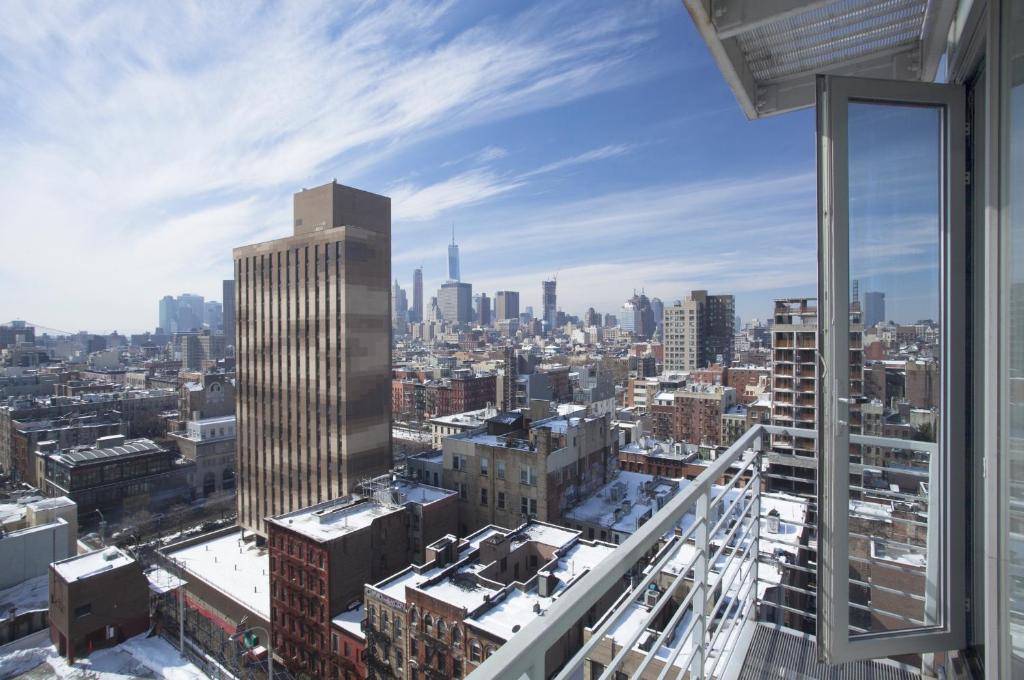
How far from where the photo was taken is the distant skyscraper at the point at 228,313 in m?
88.3

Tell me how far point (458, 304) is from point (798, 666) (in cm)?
15299

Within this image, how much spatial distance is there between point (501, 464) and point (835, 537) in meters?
14.6

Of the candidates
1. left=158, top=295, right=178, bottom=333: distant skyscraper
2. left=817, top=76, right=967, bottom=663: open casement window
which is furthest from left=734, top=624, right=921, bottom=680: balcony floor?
left=158, top=295, right=178, bottom=333: distant skyscraper

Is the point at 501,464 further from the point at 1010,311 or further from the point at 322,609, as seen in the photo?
the point at 1010,311

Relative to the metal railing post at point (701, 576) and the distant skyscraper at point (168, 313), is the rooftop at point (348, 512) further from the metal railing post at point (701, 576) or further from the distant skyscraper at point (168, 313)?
the distant skyscraper at point (168, 313)

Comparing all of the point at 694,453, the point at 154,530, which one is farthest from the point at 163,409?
the point at 694,453

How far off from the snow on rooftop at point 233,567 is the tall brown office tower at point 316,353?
1.06 m

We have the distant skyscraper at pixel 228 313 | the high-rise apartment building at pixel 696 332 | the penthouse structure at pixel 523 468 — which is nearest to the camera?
the penthouse structure at pixel 523 468

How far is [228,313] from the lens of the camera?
339 ft

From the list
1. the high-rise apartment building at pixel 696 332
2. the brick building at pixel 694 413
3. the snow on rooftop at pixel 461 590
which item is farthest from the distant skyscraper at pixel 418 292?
the snow on rooftop at pixel 461 590

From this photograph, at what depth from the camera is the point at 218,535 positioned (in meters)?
21.5

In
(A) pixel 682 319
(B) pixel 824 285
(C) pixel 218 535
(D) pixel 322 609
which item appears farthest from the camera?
(A) pixel 682 319

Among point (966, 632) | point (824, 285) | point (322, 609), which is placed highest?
point (824, 285)

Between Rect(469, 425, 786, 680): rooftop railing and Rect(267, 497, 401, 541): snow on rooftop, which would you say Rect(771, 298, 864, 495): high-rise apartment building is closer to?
Rect(267, 497, 401, 541): snow on rooftop
